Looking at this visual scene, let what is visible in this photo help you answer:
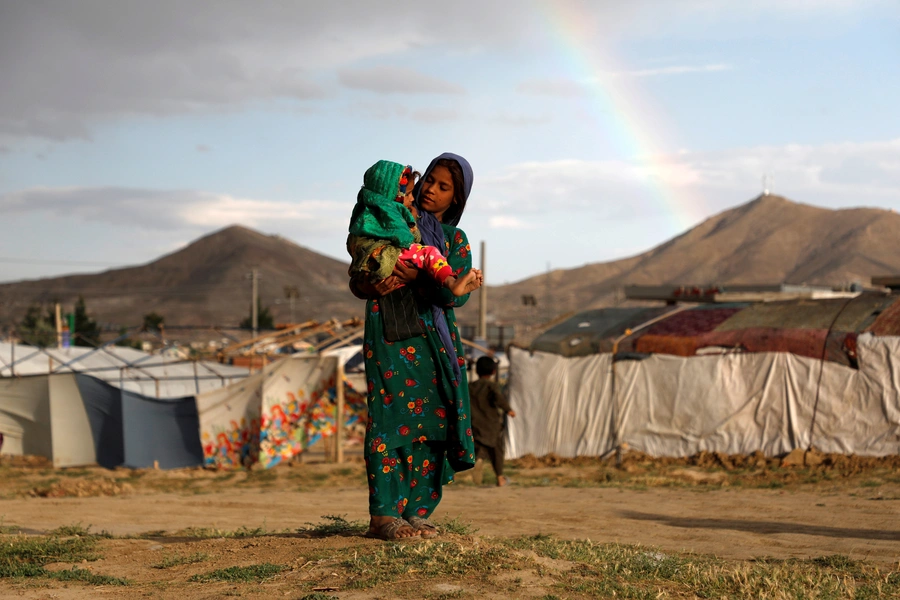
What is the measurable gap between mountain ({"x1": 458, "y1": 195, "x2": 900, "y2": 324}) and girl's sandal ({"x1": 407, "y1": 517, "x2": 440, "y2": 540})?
96034mm

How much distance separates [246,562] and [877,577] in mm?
2768

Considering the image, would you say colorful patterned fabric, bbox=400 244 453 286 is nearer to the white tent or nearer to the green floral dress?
the green floral dress

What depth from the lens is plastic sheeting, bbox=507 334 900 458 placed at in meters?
12.4

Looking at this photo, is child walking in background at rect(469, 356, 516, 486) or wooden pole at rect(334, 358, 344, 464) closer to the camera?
child walking in background at rect(469, 356, 516, 486)

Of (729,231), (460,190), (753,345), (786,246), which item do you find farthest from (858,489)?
(729,231)

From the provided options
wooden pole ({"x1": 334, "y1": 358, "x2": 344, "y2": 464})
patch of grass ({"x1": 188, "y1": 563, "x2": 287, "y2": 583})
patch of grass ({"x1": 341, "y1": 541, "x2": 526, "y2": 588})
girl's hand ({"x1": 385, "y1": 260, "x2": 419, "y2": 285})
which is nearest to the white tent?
wooden pole ({"x1": 334, "y1": 358, "x2": 344, "y2": 464})

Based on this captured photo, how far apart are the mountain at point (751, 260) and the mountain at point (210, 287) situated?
22.2 meters

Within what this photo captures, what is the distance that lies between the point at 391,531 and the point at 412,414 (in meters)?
0.53

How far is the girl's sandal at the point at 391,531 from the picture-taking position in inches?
170

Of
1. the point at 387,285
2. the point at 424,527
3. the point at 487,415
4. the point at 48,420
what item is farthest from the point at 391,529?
the point at 48,420

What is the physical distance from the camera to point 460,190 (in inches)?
186

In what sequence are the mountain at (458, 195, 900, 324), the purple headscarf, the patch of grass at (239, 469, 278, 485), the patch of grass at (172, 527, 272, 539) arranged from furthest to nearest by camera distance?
the mountain at (458, 195, 900, 324)
the patch of grass at (239, 469, 278, 485)
the patch of grass at (172, 527, 272, 539)
the purple headscarf

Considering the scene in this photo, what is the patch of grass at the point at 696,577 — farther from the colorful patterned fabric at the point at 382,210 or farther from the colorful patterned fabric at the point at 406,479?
the colorful patterned fabric at the point at 382,210

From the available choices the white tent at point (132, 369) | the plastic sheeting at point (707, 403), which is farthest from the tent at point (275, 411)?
the plastic sheeting at point (707, 403)
